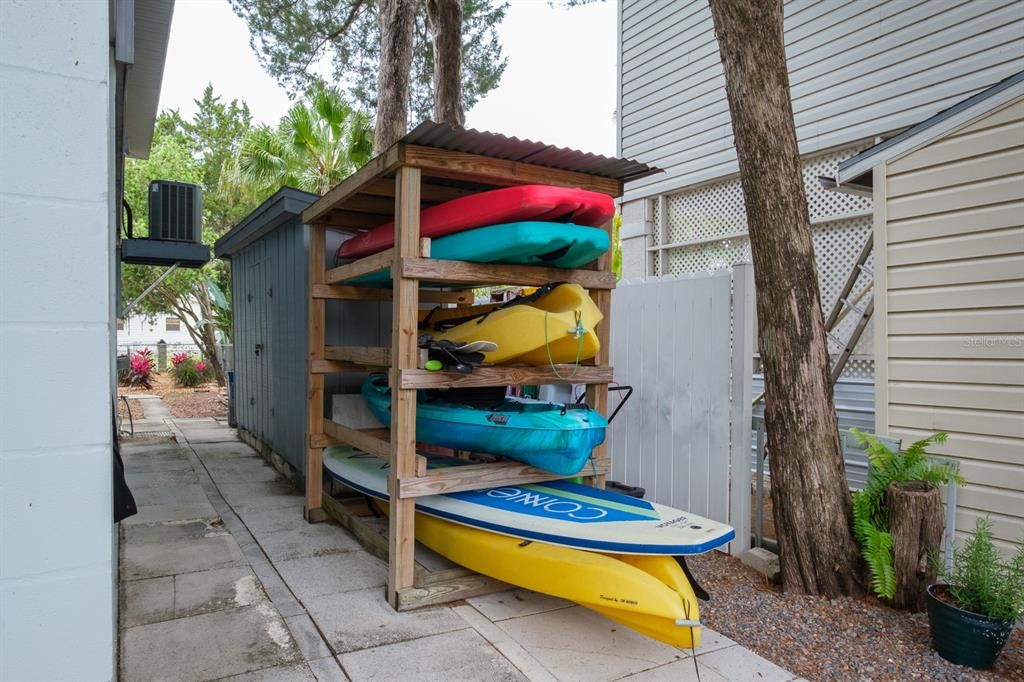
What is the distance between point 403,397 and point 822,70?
574 centimetres

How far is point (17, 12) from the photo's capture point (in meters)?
1.35

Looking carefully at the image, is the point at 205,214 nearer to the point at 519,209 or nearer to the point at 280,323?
the point at 280,323

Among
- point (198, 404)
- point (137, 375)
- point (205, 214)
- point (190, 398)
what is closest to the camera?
point (198, 404)

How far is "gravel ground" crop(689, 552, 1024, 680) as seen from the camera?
268 cm

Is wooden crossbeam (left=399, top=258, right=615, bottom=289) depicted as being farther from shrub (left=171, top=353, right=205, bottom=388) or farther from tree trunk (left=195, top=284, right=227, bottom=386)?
shrub (left=171, top=353, right=205, bottom=388)

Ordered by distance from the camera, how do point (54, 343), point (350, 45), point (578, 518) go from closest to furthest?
point (54, 343)
point (578, 518)
point (350, 45)

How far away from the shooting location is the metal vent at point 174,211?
19.7 feet

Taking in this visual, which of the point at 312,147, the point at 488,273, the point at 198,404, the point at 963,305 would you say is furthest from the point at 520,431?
the point at 312,147

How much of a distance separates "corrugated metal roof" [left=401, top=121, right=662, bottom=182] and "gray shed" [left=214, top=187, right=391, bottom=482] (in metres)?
2.45

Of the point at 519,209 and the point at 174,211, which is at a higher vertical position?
the point at 174,211

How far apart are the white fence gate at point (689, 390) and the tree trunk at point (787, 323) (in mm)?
360

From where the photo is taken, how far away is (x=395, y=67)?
8812 millimetres

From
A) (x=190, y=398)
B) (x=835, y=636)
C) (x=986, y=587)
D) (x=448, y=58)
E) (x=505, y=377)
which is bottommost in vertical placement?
(x=835, y=636)

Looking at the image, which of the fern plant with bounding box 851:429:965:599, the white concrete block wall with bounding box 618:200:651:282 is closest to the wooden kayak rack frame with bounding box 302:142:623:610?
the fern plant with bounding box 851:429:965:599
